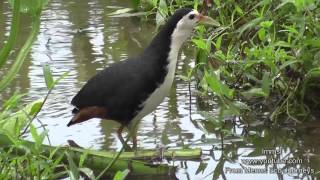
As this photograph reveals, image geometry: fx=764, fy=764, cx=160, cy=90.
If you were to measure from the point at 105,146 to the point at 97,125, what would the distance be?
406 millimetres

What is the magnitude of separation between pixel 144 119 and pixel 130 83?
0.76 m

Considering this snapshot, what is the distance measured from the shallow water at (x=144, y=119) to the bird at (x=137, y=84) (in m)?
0.24

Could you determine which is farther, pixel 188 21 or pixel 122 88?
pixel 188 21

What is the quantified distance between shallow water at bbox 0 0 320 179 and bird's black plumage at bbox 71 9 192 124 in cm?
27

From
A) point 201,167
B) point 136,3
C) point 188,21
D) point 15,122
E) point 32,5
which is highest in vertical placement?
point 32,5

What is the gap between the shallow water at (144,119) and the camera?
14.2 feet

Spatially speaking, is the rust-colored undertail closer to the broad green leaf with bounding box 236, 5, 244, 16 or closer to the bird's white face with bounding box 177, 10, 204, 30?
the bird's white face with bounding box 177, 10, 204, 30

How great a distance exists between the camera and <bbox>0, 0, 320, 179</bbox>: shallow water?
171 inches

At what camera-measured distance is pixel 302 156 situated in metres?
4.30

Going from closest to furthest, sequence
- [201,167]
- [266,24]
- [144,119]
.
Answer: [201,167], [266,24], [144,119]

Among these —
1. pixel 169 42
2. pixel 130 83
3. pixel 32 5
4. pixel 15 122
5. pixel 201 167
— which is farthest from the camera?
pixel 169 42

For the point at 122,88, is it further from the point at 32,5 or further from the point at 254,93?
the point at 32,5

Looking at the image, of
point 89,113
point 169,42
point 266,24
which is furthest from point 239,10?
point 89,113

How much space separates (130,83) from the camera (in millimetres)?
4367
